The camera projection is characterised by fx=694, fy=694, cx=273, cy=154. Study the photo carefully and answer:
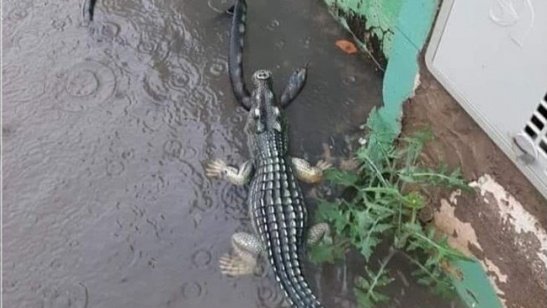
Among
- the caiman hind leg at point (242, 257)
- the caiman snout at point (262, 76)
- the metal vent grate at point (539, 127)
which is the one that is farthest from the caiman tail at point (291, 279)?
the metal vent grate at point (539, 127)

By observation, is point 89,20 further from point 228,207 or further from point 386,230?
point 386,230

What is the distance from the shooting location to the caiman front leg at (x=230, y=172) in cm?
360

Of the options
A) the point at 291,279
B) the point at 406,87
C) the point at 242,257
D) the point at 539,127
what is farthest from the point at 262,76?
the point at 539,127

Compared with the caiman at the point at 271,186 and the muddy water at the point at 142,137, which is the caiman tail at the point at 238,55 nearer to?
the caiman at the point at 271,186

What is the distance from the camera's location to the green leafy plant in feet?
10.1

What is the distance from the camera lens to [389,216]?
322 centimetres

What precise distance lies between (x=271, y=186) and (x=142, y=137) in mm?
868

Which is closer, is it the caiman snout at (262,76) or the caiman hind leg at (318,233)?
the caiman hind leg at (318,233)

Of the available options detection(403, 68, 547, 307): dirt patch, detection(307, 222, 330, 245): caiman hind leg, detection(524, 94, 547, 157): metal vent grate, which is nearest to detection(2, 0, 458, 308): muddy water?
detection(307, 222, 330, 245): caiman hind leg

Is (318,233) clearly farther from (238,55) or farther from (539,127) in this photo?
(539,127)

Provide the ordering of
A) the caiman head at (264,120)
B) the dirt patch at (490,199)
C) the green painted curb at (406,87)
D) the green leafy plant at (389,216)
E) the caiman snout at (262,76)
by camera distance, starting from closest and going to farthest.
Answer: the dirt patch at (490,199), the green painted curb at (406,87), the green leafy plant at (389,216), the caiman head at (264,120), the caiman snout at (262,76)

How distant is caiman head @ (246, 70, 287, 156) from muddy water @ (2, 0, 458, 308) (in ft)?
0.55

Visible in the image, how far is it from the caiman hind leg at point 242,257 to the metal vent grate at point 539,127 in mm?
1436

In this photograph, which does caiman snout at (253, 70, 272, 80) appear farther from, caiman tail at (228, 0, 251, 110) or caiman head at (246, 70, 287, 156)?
caiman tail at (228, 0, 251, 110)
